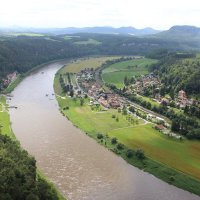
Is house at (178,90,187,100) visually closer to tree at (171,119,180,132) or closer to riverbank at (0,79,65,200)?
tree at (171,119,180,132)

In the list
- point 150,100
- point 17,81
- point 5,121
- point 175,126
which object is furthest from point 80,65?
point 175,126

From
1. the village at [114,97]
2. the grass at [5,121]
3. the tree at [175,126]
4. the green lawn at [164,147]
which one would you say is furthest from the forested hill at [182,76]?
the grass at [5,121]

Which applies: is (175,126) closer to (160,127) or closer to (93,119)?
(160,127)

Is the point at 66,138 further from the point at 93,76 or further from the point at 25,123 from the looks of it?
the point at 93,76

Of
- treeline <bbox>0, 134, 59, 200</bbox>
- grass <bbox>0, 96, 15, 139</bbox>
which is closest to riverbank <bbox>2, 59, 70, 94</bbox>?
grass <bbox>0, 96, 15, 139</bbox>

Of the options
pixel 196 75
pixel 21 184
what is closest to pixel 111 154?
pixel 21 184

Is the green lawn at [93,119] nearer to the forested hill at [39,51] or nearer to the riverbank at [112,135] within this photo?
the riverbank at [112,135]
